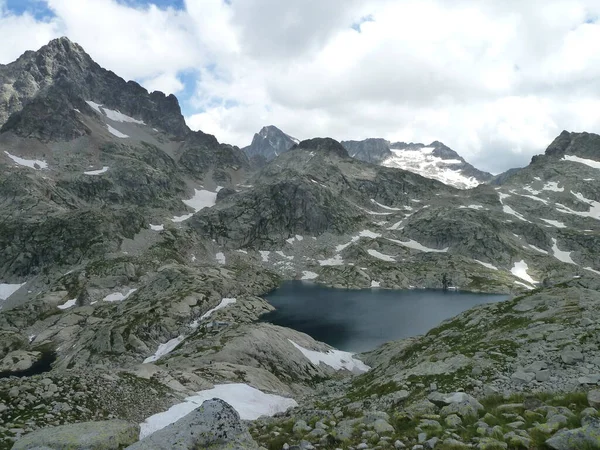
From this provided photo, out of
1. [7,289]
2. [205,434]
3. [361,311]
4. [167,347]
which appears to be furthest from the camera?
[7,289]

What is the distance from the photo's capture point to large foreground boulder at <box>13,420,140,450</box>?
1114cm

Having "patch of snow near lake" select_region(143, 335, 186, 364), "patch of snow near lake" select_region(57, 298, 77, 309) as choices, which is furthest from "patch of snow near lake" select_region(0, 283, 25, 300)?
"patch of snow near lake" select_region(143, 335, 186, 364)

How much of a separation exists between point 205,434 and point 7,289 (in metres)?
167

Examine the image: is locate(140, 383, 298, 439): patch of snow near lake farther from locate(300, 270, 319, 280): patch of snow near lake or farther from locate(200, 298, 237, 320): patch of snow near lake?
locate(300, 270, 319, 280): patch of snow near lake

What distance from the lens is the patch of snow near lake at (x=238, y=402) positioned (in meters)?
24.0

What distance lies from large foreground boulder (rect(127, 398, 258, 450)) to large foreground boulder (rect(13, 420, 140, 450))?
261cm

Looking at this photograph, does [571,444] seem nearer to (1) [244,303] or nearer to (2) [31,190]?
(1) [244,303]

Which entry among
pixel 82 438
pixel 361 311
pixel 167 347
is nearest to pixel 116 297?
pixel 167 347

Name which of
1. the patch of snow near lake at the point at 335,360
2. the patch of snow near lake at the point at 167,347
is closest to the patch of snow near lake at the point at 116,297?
the patch of snow near lake at the point at 167,347

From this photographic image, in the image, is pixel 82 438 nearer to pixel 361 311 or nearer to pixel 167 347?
pixel 167 347

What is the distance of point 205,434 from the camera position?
9.95 metres

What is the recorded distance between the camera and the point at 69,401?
2003 centimetres

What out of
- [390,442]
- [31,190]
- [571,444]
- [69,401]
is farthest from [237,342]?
[31,190]

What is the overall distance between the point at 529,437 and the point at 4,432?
1921 centimetres
